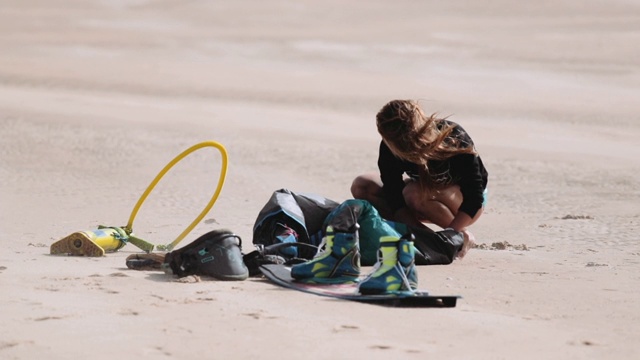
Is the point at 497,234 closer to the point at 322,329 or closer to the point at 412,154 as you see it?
the point at 412,154

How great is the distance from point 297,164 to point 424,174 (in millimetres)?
5479

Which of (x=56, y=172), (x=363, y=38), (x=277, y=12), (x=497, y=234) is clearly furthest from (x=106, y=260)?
(x=277, y=12)

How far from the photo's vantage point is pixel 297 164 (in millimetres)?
11852

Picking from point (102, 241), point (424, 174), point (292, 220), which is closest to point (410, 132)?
point (424, 174)

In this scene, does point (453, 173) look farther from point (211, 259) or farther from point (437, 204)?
point (211, 259)

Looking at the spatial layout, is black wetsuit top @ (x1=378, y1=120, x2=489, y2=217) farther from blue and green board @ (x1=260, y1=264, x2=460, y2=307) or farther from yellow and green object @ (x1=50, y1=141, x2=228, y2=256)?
blue and green board @ (x1=260, y1=264, x2=460, y2=307)

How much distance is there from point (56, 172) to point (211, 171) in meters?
1.45

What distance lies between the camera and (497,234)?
317 inches

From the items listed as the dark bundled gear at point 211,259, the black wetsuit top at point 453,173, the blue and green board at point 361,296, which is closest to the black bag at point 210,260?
the dark bundled gear at point 211,259

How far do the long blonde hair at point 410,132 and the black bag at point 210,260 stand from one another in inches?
43.6

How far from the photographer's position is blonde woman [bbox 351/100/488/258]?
604 cm

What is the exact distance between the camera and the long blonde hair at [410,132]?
6004 millimetres

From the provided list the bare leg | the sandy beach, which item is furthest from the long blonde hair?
the sandy beach

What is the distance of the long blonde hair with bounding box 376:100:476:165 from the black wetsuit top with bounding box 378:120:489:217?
0.20 m
